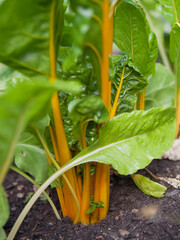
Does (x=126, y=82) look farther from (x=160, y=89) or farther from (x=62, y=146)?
(x=160, y=89)

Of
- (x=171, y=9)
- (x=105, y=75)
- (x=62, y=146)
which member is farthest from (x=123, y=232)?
(x=171, y=9)

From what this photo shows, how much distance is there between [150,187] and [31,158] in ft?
1.34

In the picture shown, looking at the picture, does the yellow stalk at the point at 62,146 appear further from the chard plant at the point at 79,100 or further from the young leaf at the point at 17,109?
the young leaf at the point at 17,109

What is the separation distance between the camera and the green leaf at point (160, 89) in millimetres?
1239

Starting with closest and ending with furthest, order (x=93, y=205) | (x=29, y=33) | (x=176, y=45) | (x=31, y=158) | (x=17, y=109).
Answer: (x=17, y=109)
(x=29, y=33)
(x=93, y=205)
(x=31, y=158)
(x=176, y=45)

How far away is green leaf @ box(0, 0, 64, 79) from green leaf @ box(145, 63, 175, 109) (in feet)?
2.34

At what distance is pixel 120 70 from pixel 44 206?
59 cm

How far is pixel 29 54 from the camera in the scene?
59cm

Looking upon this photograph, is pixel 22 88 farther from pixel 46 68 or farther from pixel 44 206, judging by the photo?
pixel 44 206

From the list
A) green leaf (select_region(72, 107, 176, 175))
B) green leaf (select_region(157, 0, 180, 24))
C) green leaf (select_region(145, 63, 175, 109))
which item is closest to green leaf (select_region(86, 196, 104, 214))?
green leaf (select_region(72, 107, 176, 175))

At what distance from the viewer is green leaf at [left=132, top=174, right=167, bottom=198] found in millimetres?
816

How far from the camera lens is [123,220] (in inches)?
30.1

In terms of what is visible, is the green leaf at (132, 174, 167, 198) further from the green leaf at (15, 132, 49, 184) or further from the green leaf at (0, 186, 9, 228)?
the green leaf at (0, 186, 9, 228)

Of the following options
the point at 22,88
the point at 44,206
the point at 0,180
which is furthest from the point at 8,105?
the point at 44,206
